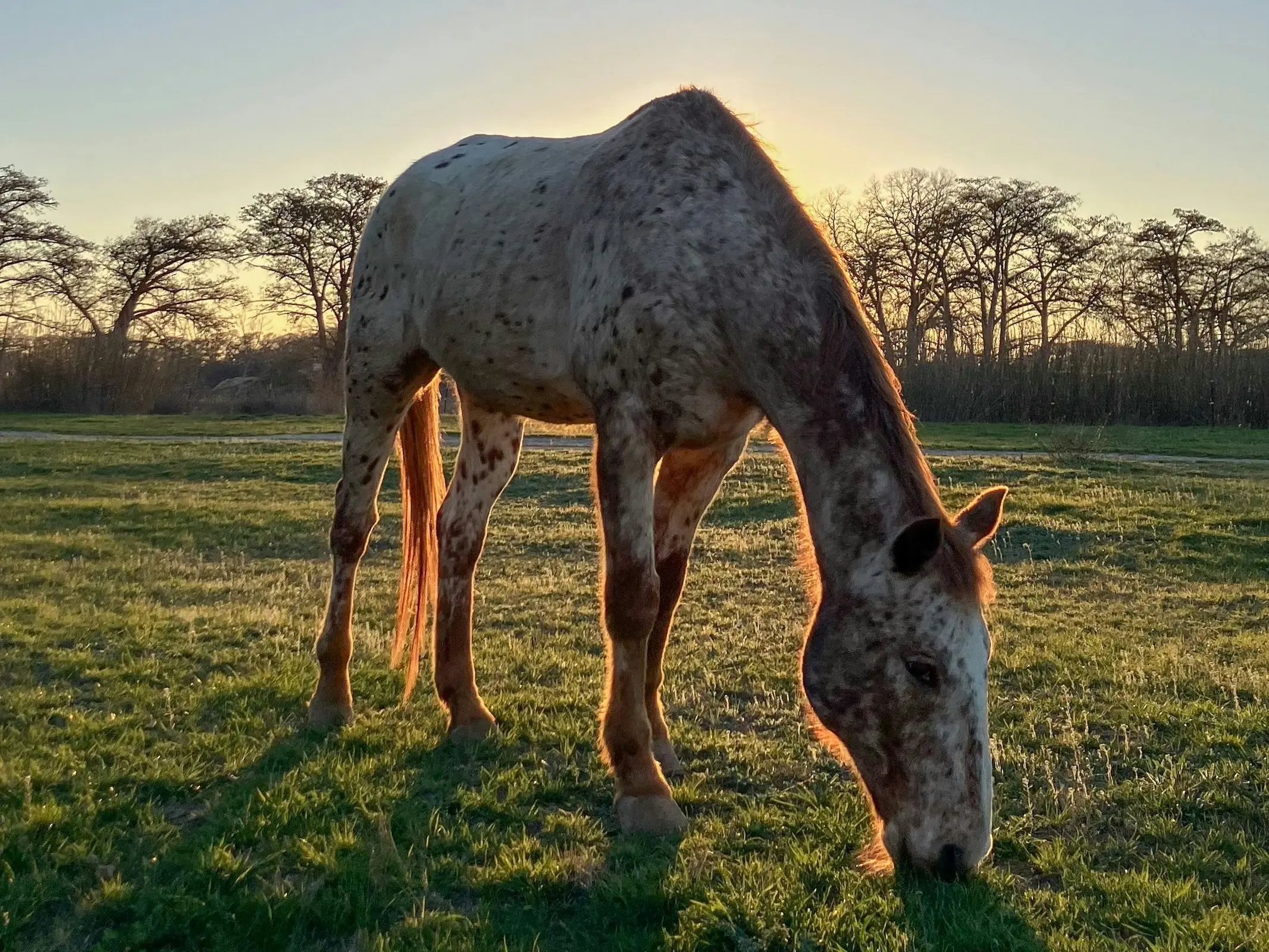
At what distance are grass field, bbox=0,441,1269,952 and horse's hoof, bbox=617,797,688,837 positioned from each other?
7cm

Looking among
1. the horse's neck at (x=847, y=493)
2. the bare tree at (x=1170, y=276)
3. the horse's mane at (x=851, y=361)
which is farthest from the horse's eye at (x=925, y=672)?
the bare tree at (x=1170, y=276)

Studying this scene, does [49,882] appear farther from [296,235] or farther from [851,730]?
[296,235]

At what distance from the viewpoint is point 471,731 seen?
13.0 feet

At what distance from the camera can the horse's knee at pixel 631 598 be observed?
3225 mm

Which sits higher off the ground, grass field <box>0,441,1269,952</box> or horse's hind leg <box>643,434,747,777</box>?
horse's hind leg <box>643,434,747,777</box>

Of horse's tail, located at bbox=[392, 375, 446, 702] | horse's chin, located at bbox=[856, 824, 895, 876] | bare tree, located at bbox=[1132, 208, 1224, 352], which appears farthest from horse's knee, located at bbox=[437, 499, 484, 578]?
bare tree, located at bbox=[1132, 208, 1224, 352]

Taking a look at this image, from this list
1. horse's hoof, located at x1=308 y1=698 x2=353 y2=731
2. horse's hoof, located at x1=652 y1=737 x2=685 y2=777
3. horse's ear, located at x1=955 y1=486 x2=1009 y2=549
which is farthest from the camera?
horse's hoof, located at x1=308 y1=698 x2=353 y2=731

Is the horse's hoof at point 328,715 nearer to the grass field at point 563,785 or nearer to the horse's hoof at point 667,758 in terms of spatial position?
the grass field at point 563,785

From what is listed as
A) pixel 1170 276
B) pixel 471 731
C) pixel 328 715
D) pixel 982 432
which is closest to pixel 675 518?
pixel 471 731

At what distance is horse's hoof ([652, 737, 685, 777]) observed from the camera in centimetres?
359

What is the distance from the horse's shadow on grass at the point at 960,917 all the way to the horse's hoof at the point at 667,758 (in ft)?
3.71

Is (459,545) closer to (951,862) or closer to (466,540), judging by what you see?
(466,540)

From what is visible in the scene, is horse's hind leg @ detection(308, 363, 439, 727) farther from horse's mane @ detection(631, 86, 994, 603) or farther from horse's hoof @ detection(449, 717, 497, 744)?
horse's mane @ detection(631, 86, 994, 603)

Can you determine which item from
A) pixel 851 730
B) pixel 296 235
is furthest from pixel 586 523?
pixel 296 235
